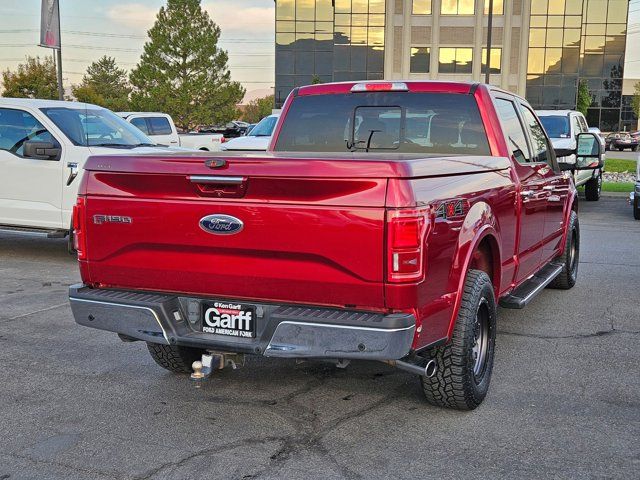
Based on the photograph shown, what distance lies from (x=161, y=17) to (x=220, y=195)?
2557 inches

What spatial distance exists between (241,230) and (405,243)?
34.0 inches

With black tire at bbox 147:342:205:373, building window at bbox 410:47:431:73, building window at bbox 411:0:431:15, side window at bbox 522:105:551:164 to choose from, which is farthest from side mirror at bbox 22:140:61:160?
building window at bbox 411:0:431:15

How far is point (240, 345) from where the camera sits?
3.91 meters

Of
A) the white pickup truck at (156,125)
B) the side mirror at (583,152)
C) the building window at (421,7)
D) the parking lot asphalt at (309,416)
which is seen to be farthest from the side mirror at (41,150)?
the building window at (421,7)

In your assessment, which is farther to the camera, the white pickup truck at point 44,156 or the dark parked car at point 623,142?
the dark parked car at point 623,142

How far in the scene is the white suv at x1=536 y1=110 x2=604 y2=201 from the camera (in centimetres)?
1616

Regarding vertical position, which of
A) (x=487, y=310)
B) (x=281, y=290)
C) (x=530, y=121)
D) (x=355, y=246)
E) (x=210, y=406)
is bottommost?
(x=210, y=406)

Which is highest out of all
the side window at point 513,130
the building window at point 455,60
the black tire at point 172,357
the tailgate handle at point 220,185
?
the building window at point 455,60

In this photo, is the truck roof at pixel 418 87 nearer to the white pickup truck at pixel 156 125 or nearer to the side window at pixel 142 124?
the white pickup truck at pixel 156 125

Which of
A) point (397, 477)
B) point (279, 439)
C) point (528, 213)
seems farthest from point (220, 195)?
point (528, 213)

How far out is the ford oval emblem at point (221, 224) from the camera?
12.7 feet

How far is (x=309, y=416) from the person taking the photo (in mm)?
4379

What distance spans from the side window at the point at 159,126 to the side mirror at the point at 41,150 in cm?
1080

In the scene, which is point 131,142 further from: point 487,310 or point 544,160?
point 487,310
